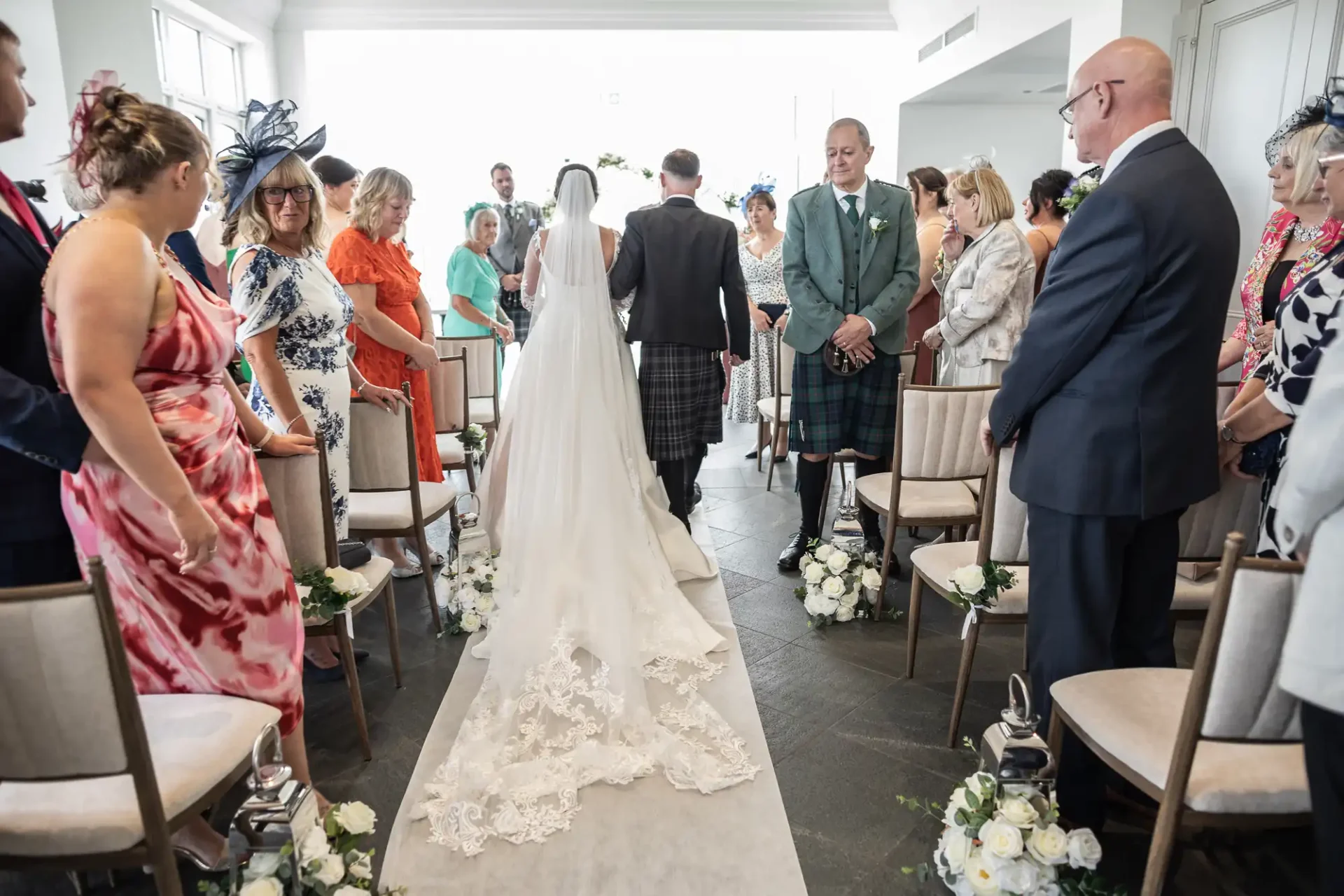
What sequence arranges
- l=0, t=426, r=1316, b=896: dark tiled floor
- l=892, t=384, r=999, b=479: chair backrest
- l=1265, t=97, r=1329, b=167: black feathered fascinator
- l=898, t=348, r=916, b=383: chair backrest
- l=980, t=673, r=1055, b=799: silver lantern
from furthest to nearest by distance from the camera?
l=898, t=348, r=916, b=383: chair backrest, l=892, t=384, r=999, b=479: chair backrest, l=1265, t=97, r=1329, b=167: black feathered fascinator, l=0, t=426, r=1316, b=896: dark tiled floor, l=980, t=673, r=1055, b=799: silver lantern

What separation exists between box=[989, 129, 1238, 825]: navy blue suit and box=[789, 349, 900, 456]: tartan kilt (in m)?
1.63

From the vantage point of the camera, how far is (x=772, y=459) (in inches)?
195

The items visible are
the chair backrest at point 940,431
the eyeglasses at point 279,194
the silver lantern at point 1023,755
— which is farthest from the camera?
the chair backrest at point 940,431

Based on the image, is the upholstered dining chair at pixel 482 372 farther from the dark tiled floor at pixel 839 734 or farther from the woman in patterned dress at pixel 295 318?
the woman in patterned dress at pixel 295 318

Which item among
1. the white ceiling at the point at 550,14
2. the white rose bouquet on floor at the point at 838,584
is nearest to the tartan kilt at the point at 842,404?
the white rose bouquet on floor at the point at 838,584

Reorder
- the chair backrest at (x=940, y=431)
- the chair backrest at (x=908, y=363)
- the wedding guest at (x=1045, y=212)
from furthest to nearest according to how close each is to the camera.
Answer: the wedding guest at (x=1045, y=212)
the chair backrest at (x=908, y=363)
the chair backrest at (x=940, y=431)

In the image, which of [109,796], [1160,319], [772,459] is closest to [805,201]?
[772,459]

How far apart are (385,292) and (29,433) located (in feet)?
6.44

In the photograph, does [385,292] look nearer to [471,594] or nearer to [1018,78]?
Result: [471,594]

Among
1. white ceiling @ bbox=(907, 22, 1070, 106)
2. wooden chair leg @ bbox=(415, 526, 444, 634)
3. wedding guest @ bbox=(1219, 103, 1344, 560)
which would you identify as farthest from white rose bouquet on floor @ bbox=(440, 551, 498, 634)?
white ceiling @ bbox=(907, 22, 1070, 106)

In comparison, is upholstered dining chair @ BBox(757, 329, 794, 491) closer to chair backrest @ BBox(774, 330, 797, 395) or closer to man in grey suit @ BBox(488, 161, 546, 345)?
chair backrest @ BBox(774, 330, 797, 395)

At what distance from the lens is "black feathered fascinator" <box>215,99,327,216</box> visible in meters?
2.47

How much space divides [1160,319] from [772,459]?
3249mm

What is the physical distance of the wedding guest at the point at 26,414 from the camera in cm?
148
